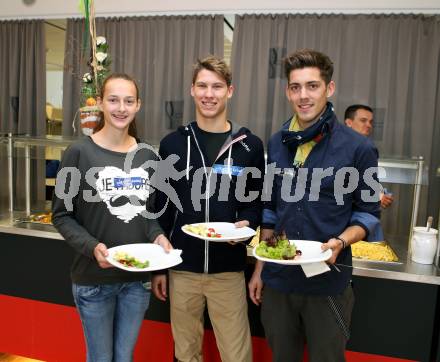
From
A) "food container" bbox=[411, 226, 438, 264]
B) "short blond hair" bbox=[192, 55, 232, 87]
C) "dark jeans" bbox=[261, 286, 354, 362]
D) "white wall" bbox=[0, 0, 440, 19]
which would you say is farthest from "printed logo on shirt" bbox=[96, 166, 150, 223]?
"white wall" bbox=[0, 0, 440, 19]

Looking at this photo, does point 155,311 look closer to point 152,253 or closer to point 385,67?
point 152,253

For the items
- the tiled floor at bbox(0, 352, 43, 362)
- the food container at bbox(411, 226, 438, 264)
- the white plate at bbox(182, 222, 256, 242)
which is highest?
the white plate at bbox(182, 222, 256, 242)

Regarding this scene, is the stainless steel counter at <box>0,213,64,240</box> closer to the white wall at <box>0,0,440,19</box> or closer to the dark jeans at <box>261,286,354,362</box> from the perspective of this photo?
the dark jeans at <box>261,286,354,362</box>

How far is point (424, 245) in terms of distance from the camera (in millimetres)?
2018

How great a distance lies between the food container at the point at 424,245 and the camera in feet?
6.60

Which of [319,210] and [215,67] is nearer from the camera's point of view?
[319,210]

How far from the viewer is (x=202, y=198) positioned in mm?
1827

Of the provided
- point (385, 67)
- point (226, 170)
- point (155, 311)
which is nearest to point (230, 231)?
point (226, 170)

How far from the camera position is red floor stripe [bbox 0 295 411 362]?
2.29 m

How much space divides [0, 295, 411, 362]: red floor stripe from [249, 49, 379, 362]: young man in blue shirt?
756mm

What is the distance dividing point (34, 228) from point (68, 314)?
1.74 feet

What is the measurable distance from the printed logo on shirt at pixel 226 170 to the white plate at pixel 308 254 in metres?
0.41

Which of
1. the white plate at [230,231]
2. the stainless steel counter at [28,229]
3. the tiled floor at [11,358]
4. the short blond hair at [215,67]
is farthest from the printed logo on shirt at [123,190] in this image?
the tiled floor at [11,358]

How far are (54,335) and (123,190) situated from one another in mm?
1297
